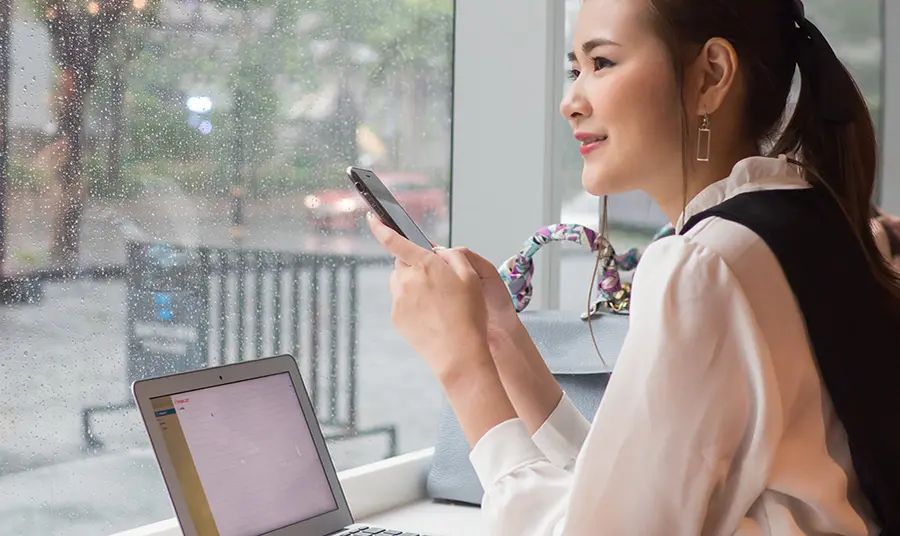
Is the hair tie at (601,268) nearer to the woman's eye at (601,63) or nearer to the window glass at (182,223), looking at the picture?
the window glass at (182,223)

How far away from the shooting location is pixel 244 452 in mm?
1114

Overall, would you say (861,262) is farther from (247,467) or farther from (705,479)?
(247,467)

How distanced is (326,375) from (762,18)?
1.00 m

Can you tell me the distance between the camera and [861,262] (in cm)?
81

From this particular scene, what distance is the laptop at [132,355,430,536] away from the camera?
104cm

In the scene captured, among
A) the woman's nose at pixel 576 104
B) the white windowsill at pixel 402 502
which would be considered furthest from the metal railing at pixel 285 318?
the woman's nose at pixel 576 104

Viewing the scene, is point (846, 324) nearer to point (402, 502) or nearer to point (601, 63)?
point (601, 63)

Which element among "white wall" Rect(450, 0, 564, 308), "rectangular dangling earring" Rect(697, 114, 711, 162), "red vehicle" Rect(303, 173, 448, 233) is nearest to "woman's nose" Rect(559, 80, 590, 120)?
"rectangular dangling earring" Rect(697, 114, 711, 162)

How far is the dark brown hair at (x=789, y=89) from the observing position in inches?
35.0

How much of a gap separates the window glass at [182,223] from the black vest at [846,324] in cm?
77

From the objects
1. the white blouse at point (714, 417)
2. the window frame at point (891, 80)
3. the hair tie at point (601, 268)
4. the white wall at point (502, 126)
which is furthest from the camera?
the window frame at point (891, 80)

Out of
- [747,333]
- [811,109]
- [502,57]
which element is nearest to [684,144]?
[811,109]

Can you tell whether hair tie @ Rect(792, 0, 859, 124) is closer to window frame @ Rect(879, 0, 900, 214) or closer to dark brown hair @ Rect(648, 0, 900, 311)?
dark brown hair @ Rect(648, 0, 900, 311)

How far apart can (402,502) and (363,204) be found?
0.51m
